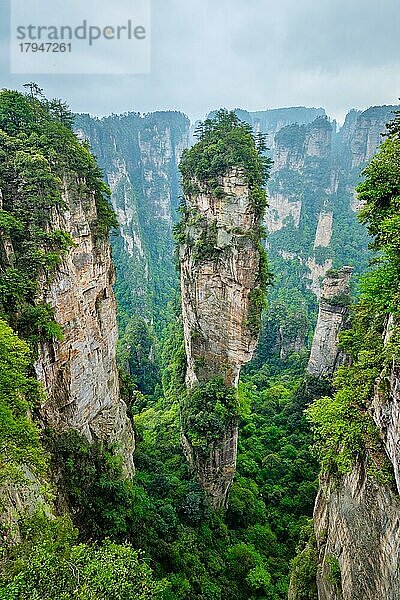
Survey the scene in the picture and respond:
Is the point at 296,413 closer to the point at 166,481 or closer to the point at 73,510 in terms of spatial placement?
the point at 166,481

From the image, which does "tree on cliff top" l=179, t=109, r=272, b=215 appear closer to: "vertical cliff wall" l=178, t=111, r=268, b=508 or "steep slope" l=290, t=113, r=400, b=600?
"vertical cliff wall" l=178, t=111, r=268, b=508

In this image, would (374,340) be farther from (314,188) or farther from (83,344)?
(314,188)

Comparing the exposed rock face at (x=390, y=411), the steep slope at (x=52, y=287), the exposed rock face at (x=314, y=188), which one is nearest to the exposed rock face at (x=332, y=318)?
the steep slope at (x=52, y=287)

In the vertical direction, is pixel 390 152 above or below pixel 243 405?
above

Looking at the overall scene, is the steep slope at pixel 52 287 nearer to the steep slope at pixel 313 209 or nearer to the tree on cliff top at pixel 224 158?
the tree on cliff top at pixel 224 158

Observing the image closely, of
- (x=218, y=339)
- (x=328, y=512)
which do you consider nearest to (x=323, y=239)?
(x=218, y=339)

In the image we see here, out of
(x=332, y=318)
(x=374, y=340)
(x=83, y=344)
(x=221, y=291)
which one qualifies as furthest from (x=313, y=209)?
(x=374, y=340)
